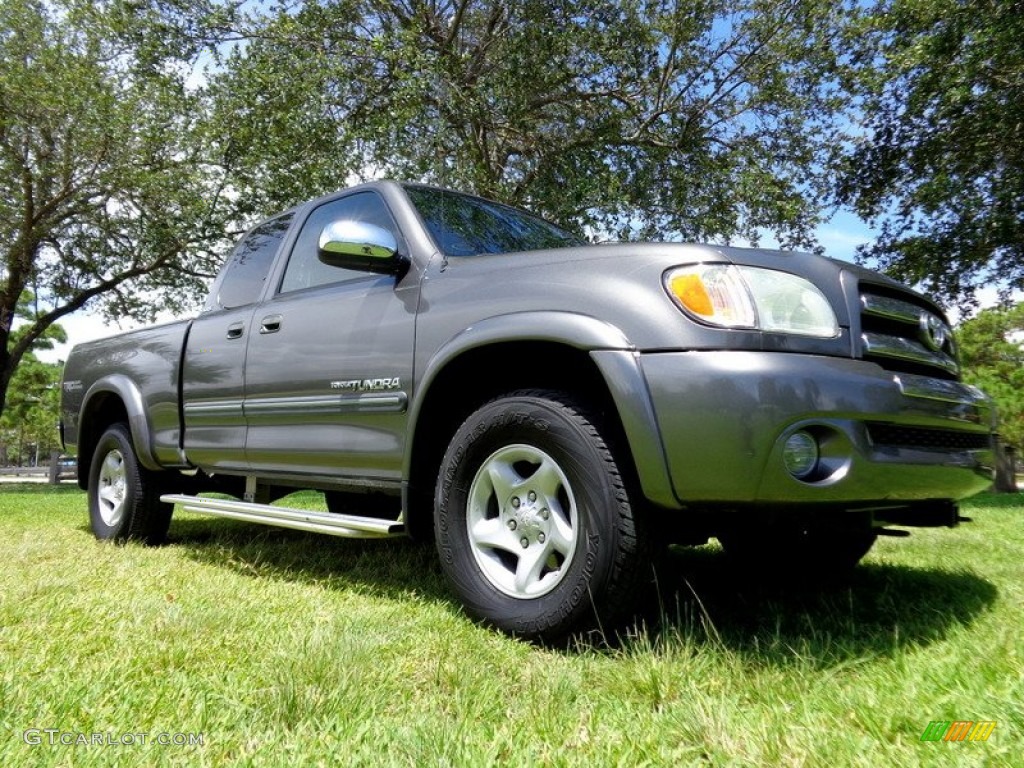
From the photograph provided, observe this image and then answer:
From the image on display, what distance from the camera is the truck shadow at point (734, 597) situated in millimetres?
2275

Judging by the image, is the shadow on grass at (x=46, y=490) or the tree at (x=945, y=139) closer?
the tree at (x=945, y=139)

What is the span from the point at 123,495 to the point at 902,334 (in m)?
4.59

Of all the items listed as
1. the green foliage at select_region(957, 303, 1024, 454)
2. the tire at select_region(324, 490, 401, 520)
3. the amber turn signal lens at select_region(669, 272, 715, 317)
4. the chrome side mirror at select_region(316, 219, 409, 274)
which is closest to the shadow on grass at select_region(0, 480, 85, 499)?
the tire at select_region(324, 490, 401, 520)

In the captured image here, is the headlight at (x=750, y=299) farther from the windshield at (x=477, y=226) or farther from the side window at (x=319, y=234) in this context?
the side window at (x=319, y=234)

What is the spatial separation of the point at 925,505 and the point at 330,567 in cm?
276

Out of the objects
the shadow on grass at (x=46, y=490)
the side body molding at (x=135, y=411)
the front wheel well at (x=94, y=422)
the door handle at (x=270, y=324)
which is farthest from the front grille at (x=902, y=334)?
the shadow on grass at (x=46, y=490)

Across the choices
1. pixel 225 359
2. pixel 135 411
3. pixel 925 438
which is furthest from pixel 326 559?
pixel 925 438

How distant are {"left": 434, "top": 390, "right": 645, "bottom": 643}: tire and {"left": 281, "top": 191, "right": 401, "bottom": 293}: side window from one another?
1.21 meters

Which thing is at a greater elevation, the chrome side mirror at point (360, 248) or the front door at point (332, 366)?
the chrome side mirror at point (360, 248)

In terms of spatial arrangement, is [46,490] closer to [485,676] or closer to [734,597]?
[734,597]

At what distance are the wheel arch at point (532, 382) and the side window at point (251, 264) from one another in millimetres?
A: 1715

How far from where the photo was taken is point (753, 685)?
1.94 metres

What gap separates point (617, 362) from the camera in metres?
2.25

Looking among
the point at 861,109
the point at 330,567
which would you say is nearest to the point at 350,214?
the point at 330,567
